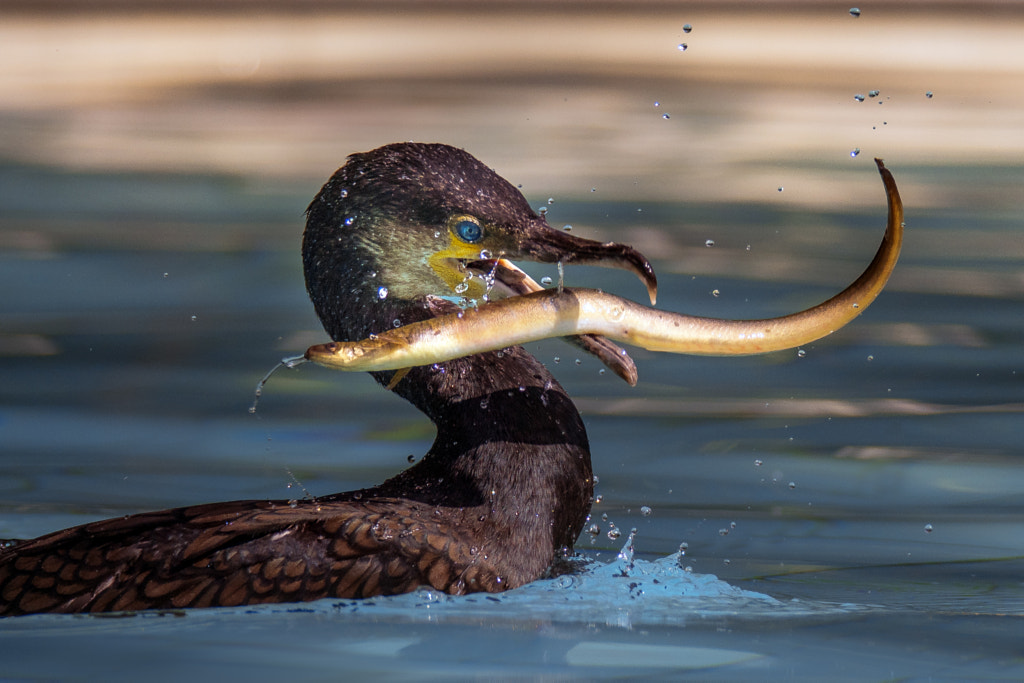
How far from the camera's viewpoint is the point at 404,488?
15.4 ft

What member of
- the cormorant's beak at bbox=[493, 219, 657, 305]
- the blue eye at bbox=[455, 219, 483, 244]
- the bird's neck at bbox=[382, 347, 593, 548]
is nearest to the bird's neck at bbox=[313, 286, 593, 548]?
the bird's neck at bbox=[382, 347, 593, 548]

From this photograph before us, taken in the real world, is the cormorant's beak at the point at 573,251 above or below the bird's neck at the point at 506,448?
above

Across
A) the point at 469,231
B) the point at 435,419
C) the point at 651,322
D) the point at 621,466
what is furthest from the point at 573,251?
the point at 621,466

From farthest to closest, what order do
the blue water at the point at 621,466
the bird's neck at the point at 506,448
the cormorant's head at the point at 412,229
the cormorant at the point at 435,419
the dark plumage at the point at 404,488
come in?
the cormorant's head at the point at 412,229 < the bird's neck at the point at 506,448 < the dark plumage at the point at 404,488 < the cormorant at the point at 435,419 < the blue water at the point at 621,466

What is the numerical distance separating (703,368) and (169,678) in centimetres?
409

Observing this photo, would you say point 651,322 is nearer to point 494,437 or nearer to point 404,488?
point 494,437

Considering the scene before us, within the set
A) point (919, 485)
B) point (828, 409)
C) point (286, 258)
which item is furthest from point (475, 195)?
point (286, 258)

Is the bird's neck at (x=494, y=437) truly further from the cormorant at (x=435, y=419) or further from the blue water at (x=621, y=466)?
the blue water at (x=621, y=466)

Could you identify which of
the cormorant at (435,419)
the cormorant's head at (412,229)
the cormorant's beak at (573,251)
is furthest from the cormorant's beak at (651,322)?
the cormorant's head at (412,229)

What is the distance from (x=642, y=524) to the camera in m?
5.59

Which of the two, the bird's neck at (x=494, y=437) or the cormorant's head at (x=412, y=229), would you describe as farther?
the cormorant's head at (x=412, y=229)

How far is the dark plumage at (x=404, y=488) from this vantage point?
4262 millimetres

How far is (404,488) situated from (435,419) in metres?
0.28

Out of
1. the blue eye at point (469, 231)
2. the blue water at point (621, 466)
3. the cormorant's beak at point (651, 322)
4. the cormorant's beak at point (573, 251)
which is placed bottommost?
the blue water at point (621, 466)
